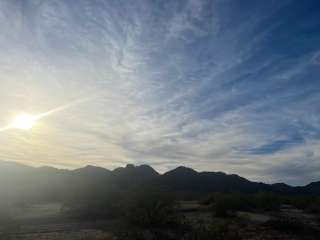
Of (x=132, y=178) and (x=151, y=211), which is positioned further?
(x=132, y=178)

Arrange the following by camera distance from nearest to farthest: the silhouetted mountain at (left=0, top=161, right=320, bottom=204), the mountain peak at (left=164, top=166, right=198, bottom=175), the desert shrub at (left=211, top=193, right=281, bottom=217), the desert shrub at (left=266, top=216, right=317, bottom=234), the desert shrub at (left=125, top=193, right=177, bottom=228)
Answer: the desert shrub at (left=125, top=193, right=177, bottom=228) < the desert shrub at (left=266, top=216, right=317, bottom=234) < the desert shrub at (left=211, top=193, right=281, bottom=217) < the silhouetted mountain at (left=0, top=161, right=320, bottom=204) < the mountain peak at (left=164, top=166, right=198, bottom=175)

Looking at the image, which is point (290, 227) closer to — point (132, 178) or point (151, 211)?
point (151, 211)

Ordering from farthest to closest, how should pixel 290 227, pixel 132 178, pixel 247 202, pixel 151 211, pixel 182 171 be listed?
pixel 182 171
pixel 132 178
pixel 247 202
pixel 290 227
pixel 151 211

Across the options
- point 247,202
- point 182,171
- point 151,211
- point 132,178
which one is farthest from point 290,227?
point 182,171

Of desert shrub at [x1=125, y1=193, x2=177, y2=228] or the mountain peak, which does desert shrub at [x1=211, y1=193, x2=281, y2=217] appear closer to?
desert shrub at [x1=125, y1=193, x2=177, y2=228]

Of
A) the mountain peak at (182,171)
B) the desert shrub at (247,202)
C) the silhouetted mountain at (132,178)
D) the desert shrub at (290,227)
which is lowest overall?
the desert shrub at (290,227)

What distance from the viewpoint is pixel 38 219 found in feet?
81.0

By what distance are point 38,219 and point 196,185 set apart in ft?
224

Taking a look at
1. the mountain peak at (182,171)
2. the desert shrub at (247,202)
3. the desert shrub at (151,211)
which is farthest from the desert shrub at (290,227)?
the mountain peak at (182,171)

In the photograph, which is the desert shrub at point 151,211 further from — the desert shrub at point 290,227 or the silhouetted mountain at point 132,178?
the silhouetted mountain at point 132,178

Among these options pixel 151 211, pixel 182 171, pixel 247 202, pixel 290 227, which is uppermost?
pixel 182 171

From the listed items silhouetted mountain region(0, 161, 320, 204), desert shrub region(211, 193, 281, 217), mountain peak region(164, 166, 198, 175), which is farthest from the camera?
mountain peak region(164, 166, 198, 175)

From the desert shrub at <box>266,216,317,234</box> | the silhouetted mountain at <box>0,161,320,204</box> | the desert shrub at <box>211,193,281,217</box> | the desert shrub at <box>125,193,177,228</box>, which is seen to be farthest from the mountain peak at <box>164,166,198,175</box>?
the desert shrub at <box>125,193,177,228</box>

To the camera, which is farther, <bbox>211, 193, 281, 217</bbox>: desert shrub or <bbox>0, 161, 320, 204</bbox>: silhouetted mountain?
<bbox>0, 161, 320, 204</bbox>: silhouetted mountain
